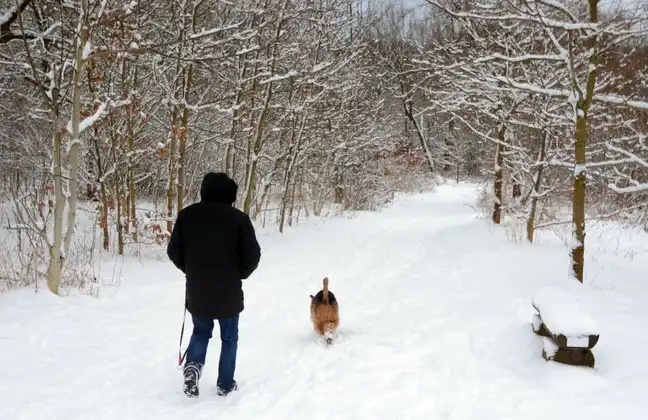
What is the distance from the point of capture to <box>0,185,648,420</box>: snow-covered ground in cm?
356

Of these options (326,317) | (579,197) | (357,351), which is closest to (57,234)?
(326,317)

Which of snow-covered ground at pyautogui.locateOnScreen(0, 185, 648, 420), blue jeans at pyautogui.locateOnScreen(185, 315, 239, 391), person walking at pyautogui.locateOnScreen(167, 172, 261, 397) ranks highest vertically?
person walking at pyautogui.locateOnScreen(167, 172, 261, 397)

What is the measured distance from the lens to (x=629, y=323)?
4711 millimetres

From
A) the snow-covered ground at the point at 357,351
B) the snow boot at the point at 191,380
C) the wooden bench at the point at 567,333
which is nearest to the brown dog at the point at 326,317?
the snow-covered ground at the point at 357,351

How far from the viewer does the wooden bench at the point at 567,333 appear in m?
3.71

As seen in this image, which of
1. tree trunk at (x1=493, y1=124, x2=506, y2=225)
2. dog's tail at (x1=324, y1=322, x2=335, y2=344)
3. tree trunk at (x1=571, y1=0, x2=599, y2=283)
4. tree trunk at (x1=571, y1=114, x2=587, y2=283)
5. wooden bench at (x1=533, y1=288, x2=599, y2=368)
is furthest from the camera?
tree trunk at (x1=493, y1=124, x2=506, y2=225)

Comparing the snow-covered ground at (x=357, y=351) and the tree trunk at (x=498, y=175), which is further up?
the tree trunk at (x=498, y=175)

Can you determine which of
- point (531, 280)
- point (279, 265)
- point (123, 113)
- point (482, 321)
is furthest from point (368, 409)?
point (123, 113)

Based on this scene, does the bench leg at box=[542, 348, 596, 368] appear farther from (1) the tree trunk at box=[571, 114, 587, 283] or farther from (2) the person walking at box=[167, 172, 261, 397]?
(2) the person walking at box=[167, 172, 261, 397]

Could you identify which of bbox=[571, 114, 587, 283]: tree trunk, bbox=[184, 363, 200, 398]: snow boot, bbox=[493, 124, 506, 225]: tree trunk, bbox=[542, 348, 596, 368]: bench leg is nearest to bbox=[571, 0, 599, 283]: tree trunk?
bbox=[571, 114, 587, 283]: tree trunk

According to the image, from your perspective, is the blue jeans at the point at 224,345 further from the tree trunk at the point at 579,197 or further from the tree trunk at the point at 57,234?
the tree trunk at the point at 579,197

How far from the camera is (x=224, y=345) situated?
13.0 feet

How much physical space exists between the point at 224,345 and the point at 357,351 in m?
1.54

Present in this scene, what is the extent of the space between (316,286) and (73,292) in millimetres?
3789
